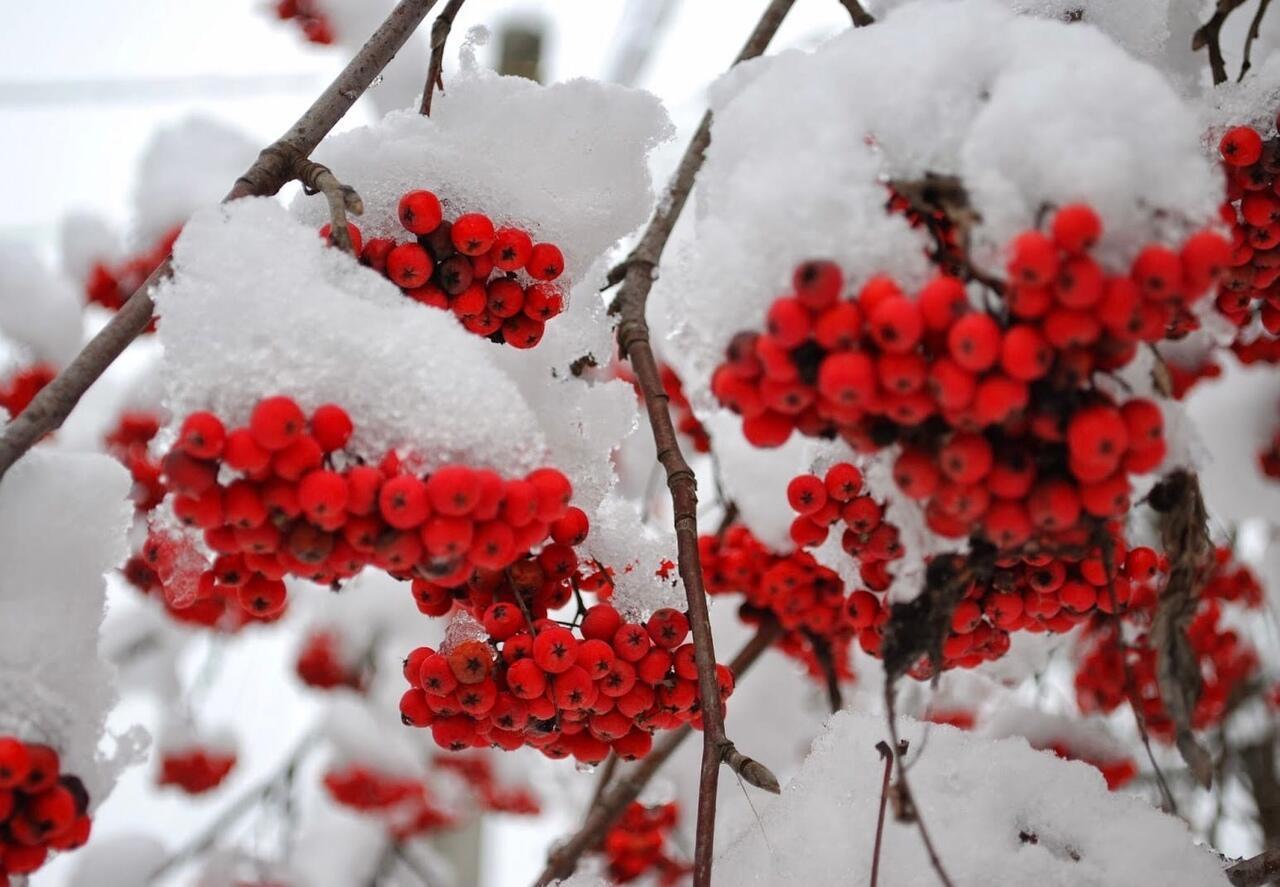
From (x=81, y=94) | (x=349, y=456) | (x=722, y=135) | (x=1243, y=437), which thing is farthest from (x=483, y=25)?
(x=81, y=94)

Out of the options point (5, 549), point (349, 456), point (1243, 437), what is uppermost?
point (1243, 437)

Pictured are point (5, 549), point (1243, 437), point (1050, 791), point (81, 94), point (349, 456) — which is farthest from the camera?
point (81, 94)

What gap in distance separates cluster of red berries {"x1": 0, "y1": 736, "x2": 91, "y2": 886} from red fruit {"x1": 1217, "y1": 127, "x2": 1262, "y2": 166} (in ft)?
5.08

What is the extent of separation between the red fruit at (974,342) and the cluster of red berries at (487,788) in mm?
3566

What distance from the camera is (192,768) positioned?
3.63m

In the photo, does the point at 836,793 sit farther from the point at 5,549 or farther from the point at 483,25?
the point at 483,25

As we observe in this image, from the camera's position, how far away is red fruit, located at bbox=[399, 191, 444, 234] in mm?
1225

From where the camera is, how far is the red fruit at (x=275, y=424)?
87 centimetres

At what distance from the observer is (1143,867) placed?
1.15 m

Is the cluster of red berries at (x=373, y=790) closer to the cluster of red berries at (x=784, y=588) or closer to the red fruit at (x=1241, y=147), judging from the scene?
the cluster of red berries at (x=784, y=588)

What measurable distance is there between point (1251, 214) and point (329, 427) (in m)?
1.20

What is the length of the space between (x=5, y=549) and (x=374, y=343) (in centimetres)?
52

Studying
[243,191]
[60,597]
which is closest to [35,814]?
[60,597]

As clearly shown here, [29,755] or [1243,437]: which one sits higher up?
[1243,437]
